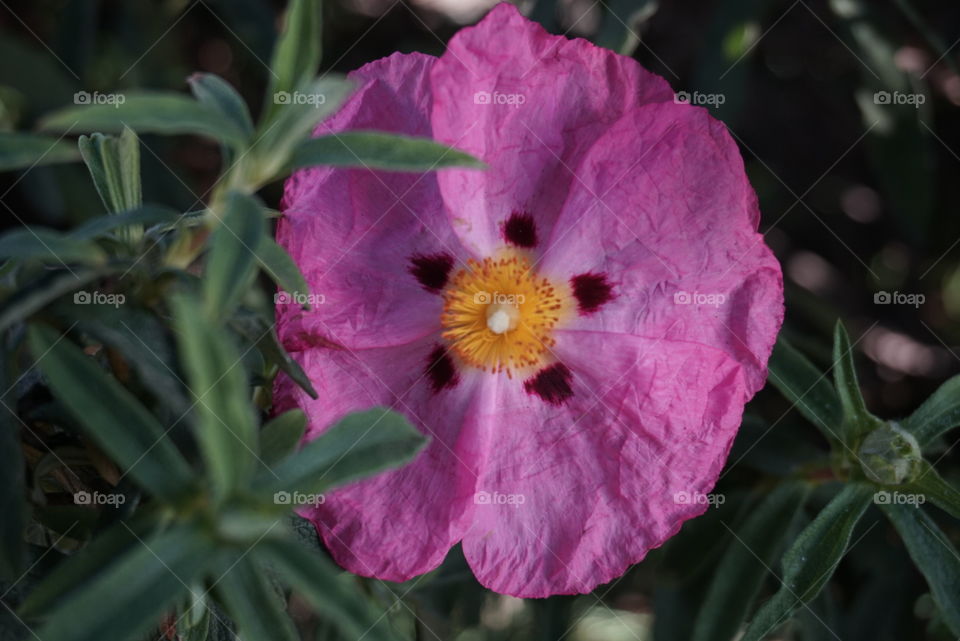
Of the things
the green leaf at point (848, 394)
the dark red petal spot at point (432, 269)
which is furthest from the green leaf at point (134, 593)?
the green leaf at point (848, 394)

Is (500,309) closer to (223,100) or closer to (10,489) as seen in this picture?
(223,100)

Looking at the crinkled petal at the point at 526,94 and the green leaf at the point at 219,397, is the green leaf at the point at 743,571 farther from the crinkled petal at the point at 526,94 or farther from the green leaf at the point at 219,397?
the green leaf at the point at 219,397

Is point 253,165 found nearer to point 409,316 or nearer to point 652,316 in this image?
point 409,316

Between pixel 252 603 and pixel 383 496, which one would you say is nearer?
pixel 252 603

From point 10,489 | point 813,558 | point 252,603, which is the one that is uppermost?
point 813,558

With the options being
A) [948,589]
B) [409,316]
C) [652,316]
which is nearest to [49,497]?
[409,316]

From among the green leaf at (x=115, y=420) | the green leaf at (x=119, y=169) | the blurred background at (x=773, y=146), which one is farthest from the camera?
the blurred background at (x=773, y=146)

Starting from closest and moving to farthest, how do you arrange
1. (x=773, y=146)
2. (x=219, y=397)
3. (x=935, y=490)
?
(x=219, y=397)
(x=935, y=490)
(x=773, y=146)

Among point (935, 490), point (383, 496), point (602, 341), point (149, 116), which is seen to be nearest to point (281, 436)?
point (383, 496)

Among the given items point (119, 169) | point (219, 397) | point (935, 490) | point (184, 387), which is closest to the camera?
point (219, 397)
